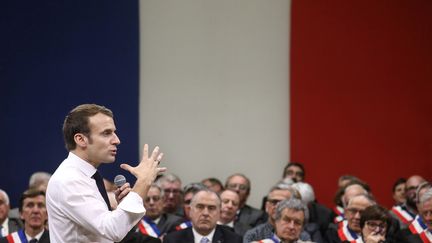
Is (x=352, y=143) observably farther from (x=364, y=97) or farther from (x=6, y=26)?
(x=6, y=26)

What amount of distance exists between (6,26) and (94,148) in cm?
497

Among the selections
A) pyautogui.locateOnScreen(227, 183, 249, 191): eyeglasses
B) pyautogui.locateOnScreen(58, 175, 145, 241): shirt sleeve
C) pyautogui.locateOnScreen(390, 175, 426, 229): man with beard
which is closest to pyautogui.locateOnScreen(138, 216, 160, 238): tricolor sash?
pyautogui.locateOnScreen(227, 183, 249, 191): eyeglasses

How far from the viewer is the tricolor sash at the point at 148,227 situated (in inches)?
227

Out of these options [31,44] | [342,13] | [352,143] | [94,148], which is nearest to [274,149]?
[352,143]

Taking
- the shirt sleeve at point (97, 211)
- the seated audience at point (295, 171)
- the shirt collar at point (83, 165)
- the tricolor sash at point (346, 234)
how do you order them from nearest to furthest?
the shirt sleeve at point (97, 211), the shirt collar at point (83, 165), the tricolor sash at point (346, 234), the seated audience at point (295, 171)

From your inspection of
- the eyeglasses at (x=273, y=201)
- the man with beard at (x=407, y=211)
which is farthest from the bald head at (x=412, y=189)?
the eyeglasses at (x=273, y=201)

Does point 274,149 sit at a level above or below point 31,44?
below

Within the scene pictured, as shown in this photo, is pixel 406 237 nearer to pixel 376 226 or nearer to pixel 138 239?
pixel 376 226

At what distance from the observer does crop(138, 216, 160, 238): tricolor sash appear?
5762 millimetres

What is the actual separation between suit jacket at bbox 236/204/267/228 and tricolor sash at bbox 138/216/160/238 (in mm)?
758

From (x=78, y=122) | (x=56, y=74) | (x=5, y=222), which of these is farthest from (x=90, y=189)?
(x=56, y=74)

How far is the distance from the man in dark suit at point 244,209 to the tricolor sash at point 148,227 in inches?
29.8

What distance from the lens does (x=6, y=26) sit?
7320mm

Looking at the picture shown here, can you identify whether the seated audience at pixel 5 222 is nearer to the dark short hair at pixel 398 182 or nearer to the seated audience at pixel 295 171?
the seated audience at pixel 295 171
